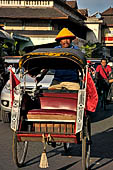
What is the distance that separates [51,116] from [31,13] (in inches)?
1186

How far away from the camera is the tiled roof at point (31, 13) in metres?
33.9

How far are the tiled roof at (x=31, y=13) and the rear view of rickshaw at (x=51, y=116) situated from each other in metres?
27.8

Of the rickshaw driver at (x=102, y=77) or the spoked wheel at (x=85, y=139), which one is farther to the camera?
the rickshaw driver at (x=102, y=77)

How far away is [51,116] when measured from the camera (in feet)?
→ 18.1

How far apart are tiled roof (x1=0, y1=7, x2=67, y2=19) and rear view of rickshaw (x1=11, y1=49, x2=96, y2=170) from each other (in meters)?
27.8

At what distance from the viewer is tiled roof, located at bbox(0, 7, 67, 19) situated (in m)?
33.9

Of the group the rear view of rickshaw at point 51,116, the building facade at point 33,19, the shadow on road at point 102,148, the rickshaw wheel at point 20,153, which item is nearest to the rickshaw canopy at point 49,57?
the rear view of rickshaw at point 51,116

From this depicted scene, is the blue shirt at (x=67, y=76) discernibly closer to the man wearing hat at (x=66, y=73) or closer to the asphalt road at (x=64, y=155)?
the man wearing hat at (x=66, y=73)

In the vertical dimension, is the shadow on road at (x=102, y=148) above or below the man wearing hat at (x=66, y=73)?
below

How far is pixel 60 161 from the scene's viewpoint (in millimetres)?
6359

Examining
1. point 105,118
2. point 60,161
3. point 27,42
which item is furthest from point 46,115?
point 27,42

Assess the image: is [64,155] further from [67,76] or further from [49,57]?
[49,57]

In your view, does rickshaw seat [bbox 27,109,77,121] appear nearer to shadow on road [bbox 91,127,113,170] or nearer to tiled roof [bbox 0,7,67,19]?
shadow on road [bbox 91,127,113,170]

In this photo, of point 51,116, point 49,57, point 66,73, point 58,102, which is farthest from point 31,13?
point 51,116
